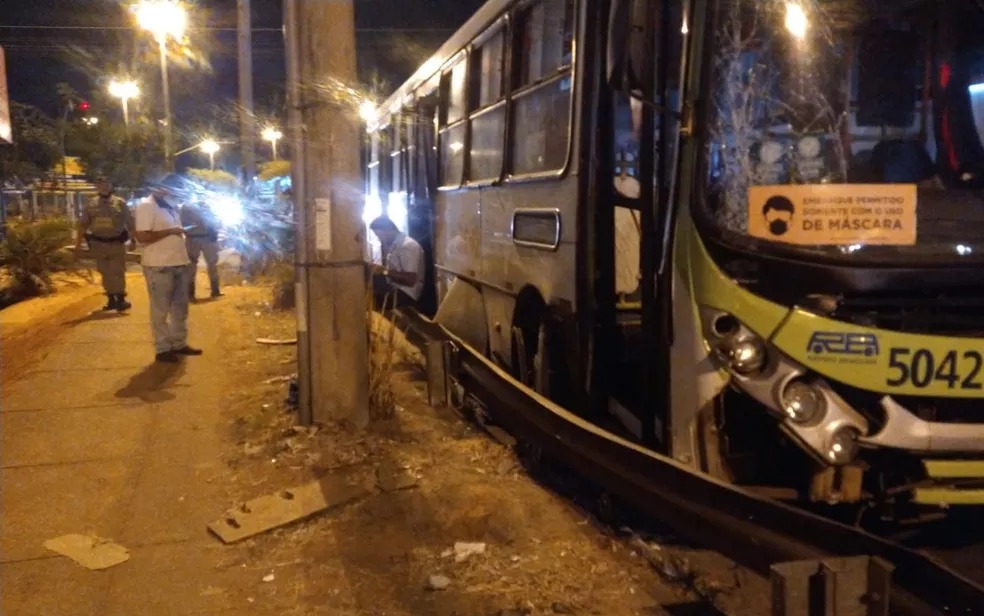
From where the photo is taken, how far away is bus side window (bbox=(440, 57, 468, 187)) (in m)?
8.10

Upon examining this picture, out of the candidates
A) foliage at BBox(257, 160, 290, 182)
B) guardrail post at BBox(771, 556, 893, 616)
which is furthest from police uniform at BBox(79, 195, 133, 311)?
guardrail post at BBox(771, 556, 893, 616)

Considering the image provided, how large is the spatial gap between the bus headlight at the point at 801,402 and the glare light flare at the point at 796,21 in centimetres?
153

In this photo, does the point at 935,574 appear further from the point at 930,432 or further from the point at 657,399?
the point at 657,399

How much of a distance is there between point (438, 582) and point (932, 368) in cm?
243

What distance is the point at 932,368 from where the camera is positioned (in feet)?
12.7

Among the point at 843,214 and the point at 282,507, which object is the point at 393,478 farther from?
the point at 843,214

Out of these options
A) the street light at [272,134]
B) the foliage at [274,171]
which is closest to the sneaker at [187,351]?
the street light at [272,134]

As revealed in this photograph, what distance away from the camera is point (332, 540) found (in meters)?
5.09

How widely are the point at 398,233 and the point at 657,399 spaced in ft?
21.6

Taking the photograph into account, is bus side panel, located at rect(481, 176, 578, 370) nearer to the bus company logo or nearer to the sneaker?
the bus company logo

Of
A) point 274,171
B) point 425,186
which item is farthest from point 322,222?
point 274,171

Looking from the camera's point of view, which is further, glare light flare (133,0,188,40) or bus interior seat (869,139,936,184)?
glare light flare (133,0,188,40)

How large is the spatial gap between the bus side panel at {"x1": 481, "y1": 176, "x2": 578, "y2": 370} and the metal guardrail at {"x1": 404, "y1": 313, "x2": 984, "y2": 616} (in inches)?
27.6

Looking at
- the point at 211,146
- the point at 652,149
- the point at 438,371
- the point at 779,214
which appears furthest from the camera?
the point at 211,146
